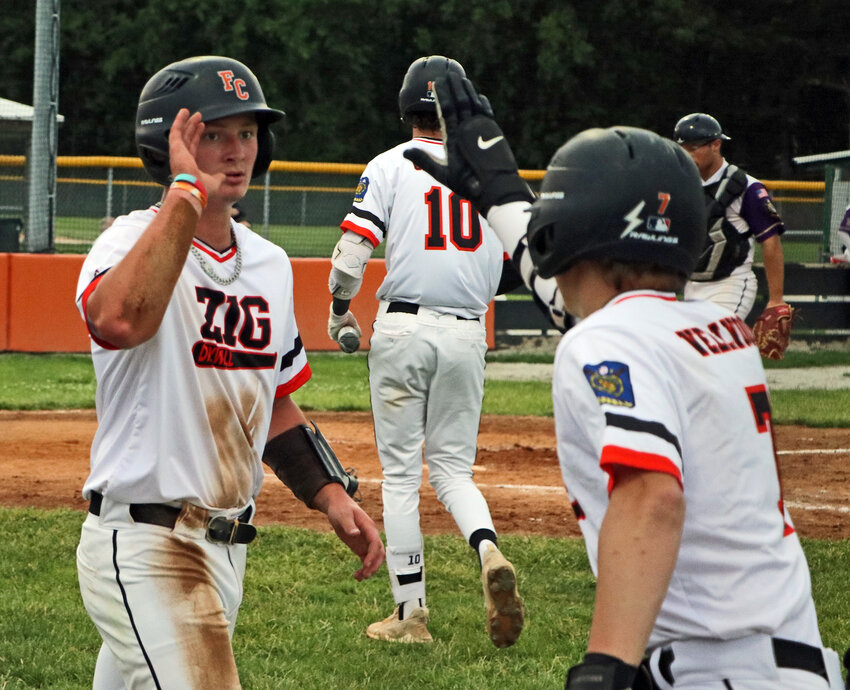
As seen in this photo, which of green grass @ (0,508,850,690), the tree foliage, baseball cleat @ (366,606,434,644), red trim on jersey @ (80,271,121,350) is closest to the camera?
red trim on jersey @ (80,271,121,350)

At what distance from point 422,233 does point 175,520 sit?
10.1 ft

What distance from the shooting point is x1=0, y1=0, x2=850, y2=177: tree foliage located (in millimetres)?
42250

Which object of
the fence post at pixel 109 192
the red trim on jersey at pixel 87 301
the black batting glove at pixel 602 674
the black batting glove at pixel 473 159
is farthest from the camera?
the fence post at pixel 109 192

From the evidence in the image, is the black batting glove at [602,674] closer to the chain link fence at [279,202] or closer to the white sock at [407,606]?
the white sock at [407,606]

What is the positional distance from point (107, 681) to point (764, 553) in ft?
5.82

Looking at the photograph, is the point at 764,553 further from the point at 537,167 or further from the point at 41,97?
the point at 537,167

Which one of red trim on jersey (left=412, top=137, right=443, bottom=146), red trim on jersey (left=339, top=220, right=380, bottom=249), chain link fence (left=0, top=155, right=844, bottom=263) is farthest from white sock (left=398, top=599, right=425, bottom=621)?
chain link fence (left=0, top=155, right=844, bottom=263)

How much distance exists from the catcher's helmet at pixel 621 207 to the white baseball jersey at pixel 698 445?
0.10m

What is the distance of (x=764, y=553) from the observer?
221cm

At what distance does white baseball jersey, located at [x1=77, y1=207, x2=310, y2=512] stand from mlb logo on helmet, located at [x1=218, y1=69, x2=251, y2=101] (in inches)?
14.3

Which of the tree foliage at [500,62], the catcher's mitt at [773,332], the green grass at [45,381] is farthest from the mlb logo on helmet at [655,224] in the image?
the tree foliage at [500,62]

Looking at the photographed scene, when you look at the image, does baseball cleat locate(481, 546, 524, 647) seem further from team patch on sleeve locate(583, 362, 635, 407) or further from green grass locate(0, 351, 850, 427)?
green grass locate(0, 351, 850, 427)

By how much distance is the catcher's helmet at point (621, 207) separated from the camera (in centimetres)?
227

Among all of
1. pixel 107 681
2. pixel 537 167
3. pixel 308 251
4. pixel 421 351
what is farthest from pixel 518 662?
pixel 537 167
